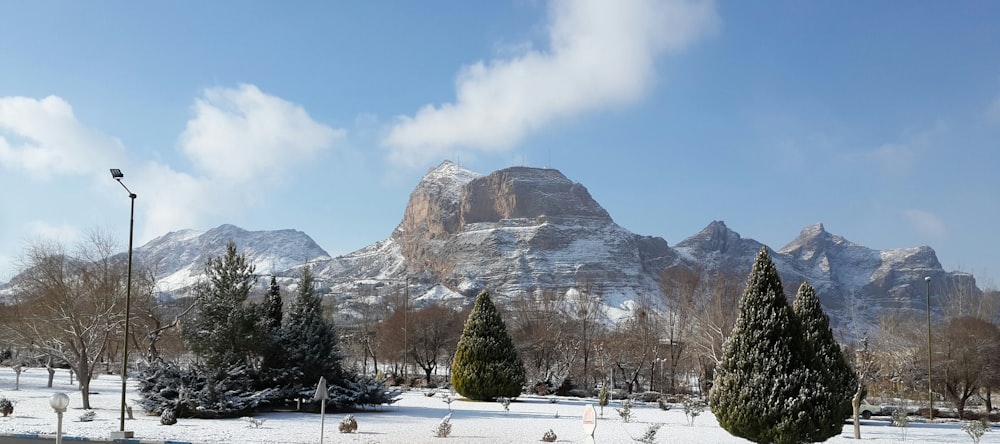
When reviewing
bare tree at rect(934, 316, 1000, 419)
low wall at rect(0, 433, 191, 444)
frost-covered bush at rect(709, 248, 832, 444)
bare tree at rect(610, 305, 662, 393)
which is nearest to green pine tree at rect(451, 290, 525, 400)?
low wall at rect(0, 433, 191, 444)

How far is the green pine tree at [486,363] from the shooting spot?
110 ft

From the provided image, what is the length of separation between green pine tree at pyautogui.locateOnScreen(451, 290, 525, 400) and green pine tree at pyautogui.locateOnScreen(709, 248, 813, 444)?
56.2 ft

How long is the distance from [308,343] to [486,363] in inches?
339

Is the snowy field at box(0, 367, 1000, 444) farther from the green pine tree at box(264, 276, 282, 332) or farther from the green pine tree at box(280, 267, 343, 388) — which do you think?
the green pine tree at box(264, 276, 282, 332)

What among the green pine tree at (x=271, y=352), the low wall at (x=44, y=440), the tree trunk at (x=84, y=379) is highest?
the green pine tree at (x=271, y=352)

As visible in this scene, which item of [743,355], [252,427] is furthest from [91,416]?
[743,355]

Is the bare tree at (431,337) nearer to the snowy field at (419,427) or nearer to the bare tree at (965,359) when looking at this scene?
the snowy field at (419,427)

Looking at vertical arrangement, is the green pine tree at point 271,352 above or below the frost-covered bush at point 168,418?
above

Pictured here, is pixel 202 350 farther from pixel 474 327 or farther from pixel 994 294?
pixel 994 294

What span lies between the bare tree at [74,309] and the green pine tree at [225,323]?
12.8ft

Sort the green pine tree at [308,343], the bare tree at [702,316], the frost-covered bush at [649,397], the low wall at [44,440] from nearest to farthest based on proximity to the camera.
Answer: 1. the low wall at [44,440]
2. the green pine tree at [308,343]
3. the frost-covered bush at [649,397]
4. the bare tree at [702,316]

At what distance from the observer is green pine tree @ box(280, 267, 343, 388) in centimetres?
2762

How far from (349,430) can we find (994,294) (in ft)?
237

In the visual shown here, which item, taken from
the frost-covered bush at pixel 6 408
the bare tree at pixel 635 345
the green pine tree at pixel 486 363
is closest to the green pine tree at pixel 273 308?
the frost-covered bush at pixel 6 408
